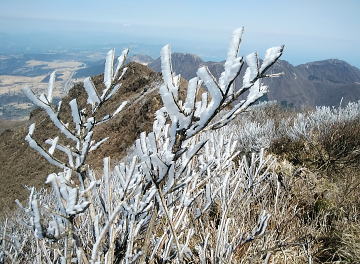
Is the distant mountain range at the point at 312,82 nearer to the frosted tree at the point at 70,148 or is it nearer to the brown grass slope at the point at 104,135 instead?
the brown grass slope at the point at 104,135

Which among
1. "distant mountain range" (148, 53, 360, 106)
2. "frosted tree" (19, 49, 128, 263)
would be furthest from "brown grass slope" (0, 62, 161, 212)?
"distant mountain range" (148, 53, 360, 106)

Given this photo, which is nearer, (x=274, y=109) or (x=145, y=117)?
(x=274, y=109)

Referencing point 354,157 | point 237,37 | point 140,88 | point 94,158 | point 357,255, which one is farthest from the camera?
point 140,88

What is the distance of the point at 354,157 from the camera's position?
17.4 feet

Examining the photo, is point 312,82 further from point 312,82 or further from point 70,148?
point 70,148

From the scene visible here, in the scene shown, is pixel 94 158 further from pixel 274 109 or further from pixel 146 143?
pixel 146 143

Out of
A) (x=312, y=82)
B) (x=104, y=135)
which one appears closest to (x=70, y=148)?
(x=104, y=135)

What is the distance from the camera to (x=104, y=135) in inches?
665

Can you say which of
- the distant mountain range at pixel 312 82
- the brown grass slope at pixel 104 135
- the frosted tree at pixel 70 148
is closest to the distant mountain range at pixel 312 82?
the distant mountain range at pixel 312 82

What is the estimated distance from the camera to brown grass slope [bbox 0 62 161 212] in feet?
50.6

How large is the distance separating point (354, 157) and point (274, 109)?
8276 mm

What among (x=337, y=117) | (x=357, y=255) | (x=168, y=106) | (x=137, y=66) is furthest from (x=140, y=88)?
(x=168, y=106)

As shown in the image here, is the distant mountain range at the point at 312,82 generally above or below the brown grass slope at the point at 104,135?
below

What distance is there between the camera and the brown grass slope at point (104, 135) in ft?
50.6
